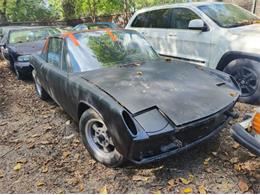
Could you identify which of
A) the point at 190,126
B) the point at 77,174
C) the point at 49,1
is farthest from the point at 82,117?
the point at 49,1

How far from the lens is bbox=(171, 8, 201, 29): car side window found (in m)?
5.95

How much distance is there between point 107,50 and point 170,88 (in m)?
1.40

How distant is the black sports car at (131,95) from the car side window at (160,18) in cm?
224

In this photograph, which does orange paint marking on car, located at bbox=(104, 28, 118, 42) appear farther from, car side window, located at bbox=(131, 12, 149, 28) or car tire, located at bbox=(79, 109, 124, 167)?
car side window, located at bbox=(131, 12, 149, 28)

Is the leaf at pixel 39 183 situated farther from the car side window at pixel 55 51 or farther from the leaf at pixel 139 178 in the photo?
the car side window at pixel 55 51

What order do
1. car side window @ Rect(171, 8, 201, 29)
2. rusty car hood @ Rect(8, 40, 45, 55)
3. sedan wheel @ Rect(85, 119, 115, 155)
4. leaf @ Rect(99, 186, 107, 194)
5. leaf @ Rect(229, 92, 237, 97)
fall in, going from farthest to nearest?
rusty car hood @ Rect(8, 40, 45, 55)
car side window @ Rect(171, 8, 201, 29)
leaf @ Rect(229, 92, 237, 97)
sedan wheel @ Rect(85, 119, 115, 155)
leaf @ Rect(99, 186, 107, 194)

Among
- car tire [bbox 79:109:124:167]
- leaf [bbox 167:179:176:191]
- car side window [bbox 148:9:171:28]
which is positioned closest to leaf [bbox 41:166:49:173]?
car tire [bbox 79:109:124:167]

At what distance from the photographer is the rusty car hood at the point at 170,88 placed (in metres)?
2.84

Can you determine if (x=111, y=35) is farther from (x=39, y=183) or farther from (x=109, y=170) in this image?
(x=39, y=183)

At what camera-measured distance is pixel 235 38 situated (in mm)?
5043

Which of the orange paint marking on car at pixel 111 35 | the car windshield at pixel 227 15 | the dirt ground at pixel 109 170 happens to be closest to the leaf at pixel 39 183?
the dirt ground at pixel 109 170

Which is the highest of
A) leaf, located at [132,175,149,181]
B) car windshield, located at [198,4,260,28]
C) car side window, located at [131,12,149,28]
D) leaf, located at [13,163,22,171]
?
car windshield, located at [198,4,260,28]

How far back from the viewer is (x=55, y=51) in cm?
457

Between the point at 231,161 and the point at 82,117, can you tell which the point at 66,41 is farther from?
the point at 231,161
